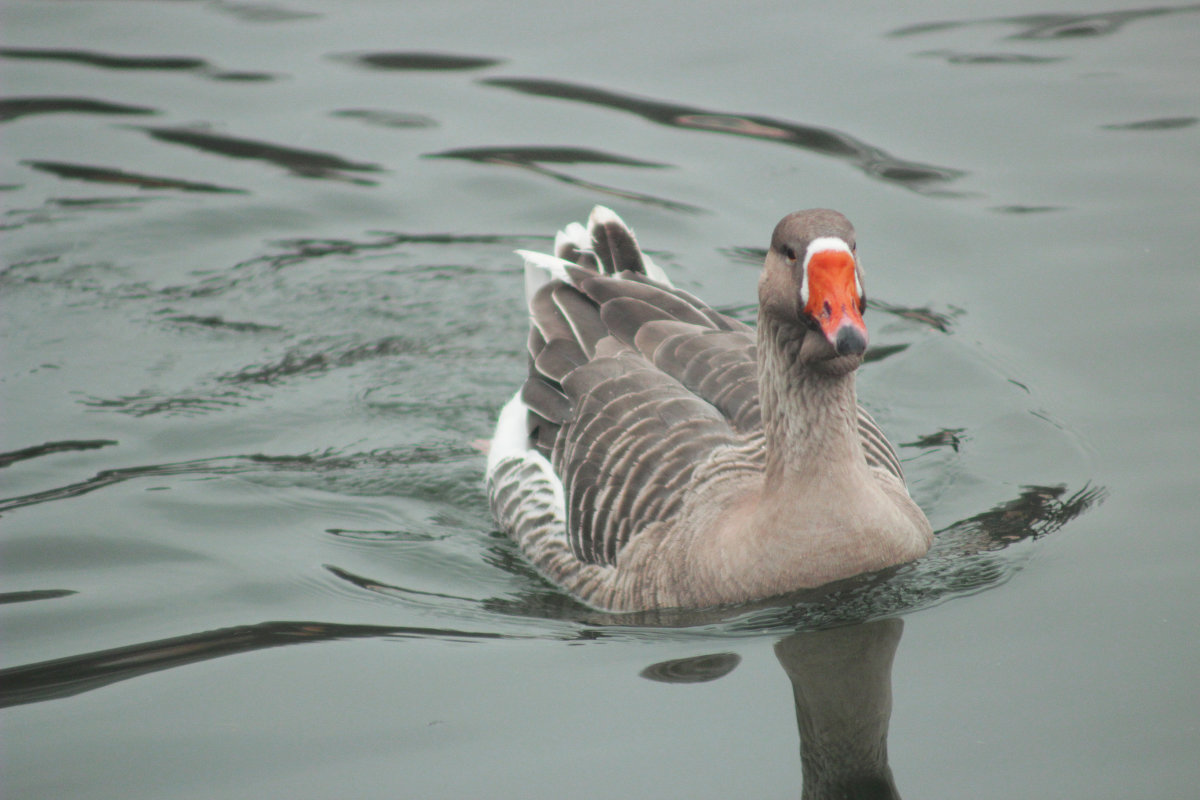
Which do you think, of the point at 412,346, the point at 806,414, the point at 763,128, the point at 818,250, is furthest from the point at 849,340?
the point at 763,128

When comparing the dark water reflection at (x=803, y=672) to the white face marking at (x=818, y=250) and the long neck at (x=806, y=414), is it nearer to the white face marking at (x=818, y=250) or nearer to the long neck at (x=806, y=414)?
the long neck at (x=806, y=414)

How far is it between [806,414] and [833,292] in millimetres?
841

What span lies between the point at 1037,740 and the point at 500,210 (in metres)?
7.57

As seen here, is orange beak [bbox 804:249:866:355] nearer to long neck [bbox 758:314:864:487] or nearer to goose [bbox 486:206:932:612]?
goose [bbox 486:206:932:612]

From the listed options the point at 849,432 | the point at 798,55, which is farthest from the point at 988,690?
the point at 798,55

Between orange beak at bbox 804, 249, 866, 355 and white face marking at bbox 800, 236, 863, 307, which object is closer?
orange beak at bbox 804, 249, 866, 355

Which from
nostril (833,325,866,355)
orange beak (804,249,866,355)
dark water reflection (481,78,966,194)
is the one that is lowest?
nostril (833,325,866,355)

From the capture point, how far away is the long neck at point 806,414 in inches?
238

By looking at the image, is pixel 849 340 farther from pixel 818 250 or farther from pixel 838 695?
pixel 838 695

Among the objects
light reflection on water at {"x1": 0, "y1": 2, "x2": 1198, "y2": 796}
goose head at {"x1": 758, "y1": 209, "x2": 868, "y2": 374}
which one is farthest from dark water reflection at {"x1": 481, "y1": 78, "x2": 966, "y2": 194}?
goose head at {"x1": 758, "y1": 209, "x2": 868, "y2": 374}

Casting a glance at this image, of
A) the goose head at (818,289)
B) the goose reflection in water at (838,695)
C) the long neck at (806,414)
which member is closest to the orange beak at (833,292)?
the goose head at (818,289)

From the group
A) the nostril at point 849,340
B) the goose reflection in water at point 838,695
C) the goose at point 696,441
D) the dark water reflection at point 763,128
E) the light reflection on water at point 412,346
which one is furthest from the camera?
the dark water reflection at point 763,128

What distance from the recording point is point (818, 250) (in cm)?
548

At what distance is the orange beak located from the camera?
17.6ft
